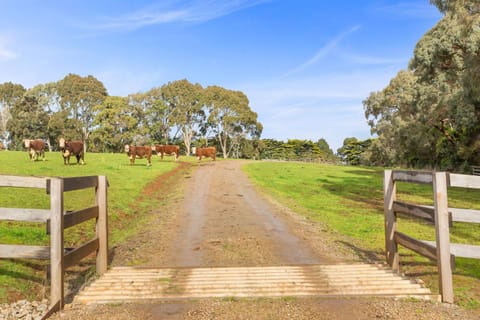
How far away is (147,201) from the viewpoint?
1694cm

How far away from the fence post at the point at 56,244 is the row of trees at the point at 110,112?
69.2 metres

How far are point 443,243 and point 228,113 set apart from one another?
72.7 m

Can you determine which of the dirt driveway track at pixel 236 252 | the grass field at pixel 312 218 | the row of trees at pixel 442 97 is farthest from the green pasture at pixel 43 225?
the row of trees at pixel 442 97

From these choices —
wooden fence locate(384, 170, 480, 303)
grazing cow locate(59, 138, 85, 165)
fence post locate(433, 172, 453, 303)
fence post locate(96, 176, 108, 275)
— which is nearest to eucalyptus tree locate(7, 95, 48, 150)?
grazing cow locate(59, 138, 85, 165)

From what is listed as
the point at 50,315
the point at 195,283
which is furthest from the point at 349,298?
the point at 50,315

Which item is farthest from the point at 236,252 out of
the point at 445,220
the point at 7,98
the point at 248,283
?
the point at 7,98

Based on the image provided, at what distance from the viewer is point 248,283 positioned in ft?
19.8

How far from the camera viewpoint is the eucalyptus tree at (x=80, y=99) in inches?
2889

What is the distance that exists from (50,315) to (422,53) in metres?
25.0

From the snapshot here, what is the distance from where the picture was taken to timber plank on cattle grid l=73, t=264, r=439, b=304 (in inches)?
222

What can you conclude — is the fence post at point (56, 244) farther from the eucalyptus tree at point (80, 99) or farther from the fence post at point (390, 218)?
the eucalyptus tree at point (80, 99)

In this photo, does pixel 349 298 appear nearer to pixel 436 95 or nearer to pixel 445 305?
pixel 445 305

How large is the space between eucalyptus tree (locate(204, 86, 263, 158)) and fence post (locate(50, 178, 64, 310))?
70.7 m

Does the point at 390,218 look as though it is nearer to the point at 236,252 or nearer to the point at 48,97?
the point at 236,252
